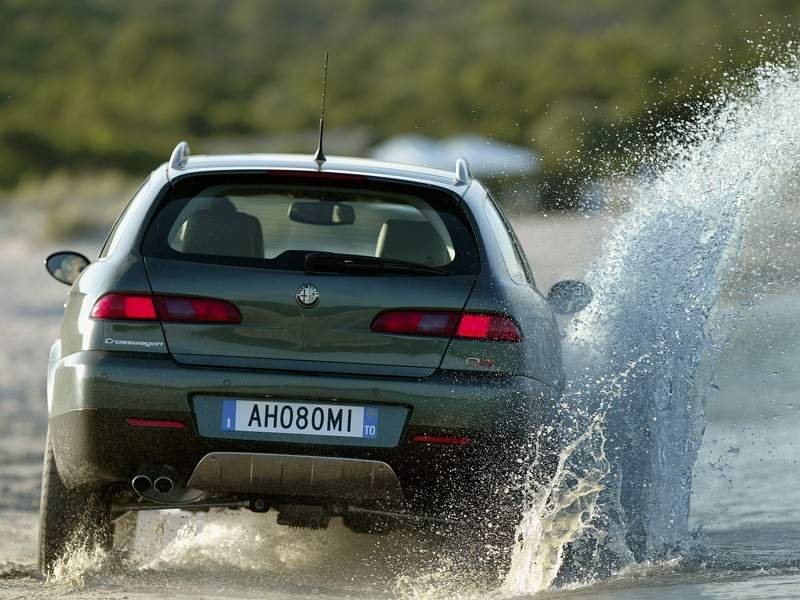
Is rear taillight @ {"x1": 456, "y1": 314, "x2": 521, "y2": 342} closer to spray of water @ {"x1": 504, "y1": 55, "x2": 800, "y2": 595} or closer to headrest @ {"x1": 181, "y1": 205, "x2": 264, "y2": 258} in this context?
spray of water @ {"x1": 504, "y1": 55, "x2": 800, "y2": 595}

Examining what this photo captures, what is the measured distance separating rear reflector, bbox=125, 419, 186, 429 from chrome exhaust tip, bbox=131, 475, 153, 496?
0.65ft

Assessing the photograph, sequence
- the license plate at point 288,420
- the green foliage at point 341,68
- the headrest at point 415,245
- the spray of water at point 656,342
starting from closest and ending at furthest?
the license plate at point 288,420, the headrest at point 415,245, the spray of water at point 656,342, the green foliage at point 341,68

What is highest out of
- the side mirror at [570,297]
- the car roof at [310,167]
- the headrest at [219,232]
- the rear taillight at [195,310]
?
the car roof at [310,167]

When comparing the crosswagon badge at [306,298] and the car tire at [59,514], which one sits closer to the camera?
the crosswagon badge at [306,298]

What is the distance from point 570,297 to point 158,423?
1994 mm

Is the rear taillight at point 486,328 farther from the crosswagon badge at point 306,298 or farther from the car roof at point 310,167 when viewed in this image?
the car roof at point 310,167

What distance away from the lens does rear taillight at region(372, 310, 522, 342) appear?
5637 mm

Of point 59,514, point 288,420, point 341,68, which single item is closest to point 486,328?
point 288,420

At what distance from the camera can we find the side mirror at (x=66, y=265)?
6.95 metres

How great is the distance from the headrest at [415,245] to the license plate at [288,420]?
66 cm

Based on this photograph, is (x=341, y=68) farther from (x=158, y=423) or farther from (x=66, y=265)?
(x=158, y=423)

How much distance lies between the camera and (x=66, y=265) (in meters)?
6.95

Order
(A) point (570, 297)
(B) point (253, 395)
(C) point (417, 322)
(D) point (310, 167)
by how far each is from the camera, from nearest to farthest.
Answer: (B) point (253, 395) → (C) point (417, 322) → (D) point (310, 167) → (A) point (570, 297)

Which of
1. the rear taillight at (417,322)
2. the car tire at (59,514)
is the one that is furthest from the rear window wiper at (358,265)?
the car tire at (59,514)
